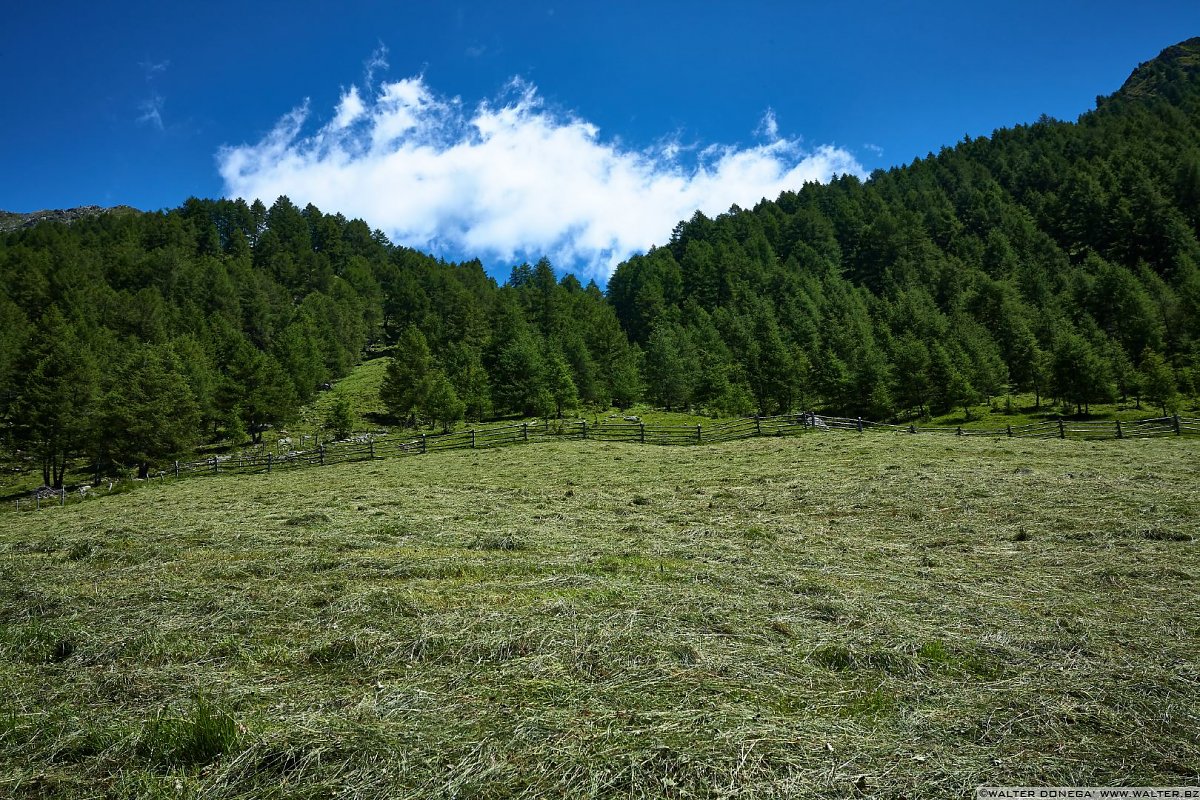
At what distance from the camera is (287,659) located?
496 centimetres

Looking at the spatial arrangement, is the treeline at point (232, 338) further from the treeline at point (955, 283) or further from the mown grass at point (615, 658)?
the mown grass at point (615, 658)

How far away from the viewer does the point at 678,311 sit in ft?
327

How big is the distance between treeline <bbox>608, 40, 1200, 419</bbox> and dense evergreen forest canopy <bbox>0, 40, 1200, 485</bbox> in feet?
1.52

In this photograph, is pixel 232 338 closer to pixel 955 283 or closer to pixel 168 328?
pixel 168 328

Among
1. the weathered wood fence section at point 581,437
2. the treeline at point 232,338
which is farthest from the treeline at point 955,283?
the weathered wood fence section at point 581,437

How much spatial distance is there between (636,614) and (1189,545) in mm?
8962

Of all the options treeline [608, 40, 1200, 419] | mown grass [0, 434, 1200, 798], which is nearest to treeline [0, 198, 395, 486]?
mown grass [0, 434, 1200, 798]

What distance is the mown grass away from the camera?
3289 mm

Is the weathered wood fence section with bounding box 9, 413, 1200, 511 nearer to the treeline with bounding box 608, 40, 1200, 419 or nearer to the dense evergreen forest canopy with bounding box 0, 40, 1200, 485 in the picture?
the dense evergreen forest canopy with bounding box 0, 40, 1200, 485

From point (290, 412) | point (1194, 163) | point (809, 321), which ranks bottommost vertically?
point (290, 412)

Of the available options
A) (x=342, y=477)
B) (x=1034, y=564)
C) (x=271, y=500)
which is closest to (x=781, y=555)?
(x=1034, y=564)

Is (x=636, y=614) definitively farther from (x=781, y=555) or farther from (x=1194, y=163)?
(x=1194, y=163)

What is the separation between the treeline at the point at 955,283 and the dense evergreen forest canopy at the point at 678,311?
46cm

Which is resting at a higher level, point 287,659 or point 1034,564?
point 287,659
